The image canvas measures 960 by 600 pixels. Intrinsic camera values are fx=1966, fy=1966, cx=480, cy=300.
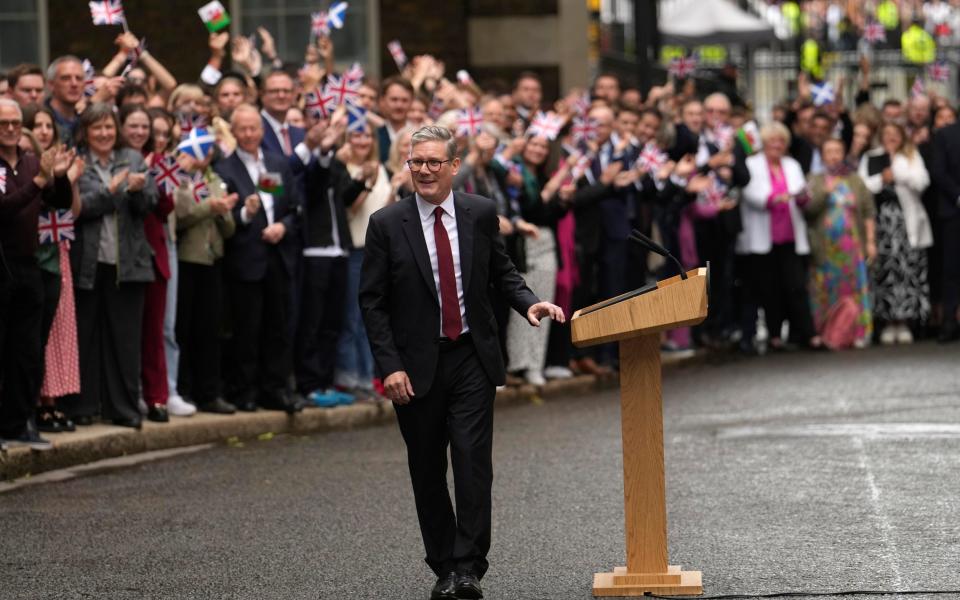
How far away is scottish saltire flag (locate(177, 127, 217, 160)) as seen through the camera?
43.3 feet

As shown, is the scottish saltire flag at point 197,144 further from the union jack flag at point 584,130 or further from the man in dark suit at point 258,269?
the union jack flag at point 584,130

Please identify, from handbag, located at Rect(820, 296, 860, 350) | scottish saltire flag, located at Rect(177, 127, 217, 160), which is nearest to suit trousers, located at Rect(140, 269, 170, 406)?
scottish saltire flag, located at Rect(177, 127, 217, 160)

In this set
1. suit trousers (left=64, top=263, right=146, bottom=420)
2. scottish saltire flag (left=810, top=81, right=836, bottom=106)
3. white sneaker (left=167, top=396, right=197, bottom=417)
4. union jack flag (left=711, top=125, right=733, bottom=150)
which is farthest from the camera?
scottish saltire flag (left=810, top=81, right=836, bottom=106)

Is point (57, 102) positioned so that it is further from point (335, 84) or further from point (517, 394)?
point (517, 394)

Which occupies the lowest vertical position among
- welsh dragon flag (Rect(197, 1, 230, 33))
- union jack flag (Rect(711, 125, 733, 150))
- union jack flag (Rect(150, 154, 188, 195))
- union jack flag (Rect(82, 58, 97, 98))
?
union jack flag (Rect(711, 125, 733, 150))

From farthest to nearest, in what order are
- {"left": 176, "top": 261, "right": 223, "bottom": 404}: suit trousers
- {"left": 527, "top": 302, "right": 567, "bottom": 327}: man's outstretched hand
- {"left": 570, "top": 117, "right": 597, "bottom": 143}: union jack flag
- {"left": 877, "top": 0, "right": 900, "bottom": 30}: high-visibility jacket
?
{"left": 877, "top": 0, "right": 900, "bottom": 30}: high-visibility jacket
{"left": 570, "top": 117, "right": 597, "bottom": 143}: union jack flag
{"left": 176, "top": 261, "right": 223, "bottom": 404}: suit trousers
{"left": 527, "top": 302, "right": 567, "bottom": 327}: man's outstretched hand

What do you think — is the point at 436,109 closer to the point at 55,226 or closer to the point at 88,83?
the point at 88,83

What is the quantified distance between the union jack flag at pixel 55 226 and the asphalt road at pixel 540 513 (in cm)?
153

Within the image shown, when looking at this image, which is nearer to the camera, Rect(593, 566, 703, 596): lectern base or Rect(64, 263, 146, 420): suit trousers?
Rect(593, 566, 703, 596): lectern base

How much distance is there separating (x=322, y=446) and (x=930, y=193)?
31.5 feet

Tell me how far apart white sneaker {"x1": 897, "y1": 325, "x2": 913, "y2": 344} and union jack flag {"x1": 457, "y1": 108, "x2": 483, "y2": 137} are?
654 cm

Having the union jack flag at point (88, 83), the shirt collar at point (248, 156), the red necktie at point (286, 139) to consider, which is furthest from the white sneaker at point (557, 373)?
the union jack flag at point (88, 83)

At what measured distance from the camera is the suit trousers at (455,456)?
27.4 feet

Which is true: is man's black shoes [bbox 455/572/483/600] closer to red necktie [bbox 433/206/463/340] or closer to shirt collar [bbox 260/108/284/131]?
red necktie [bbox 433/206/463/340]
